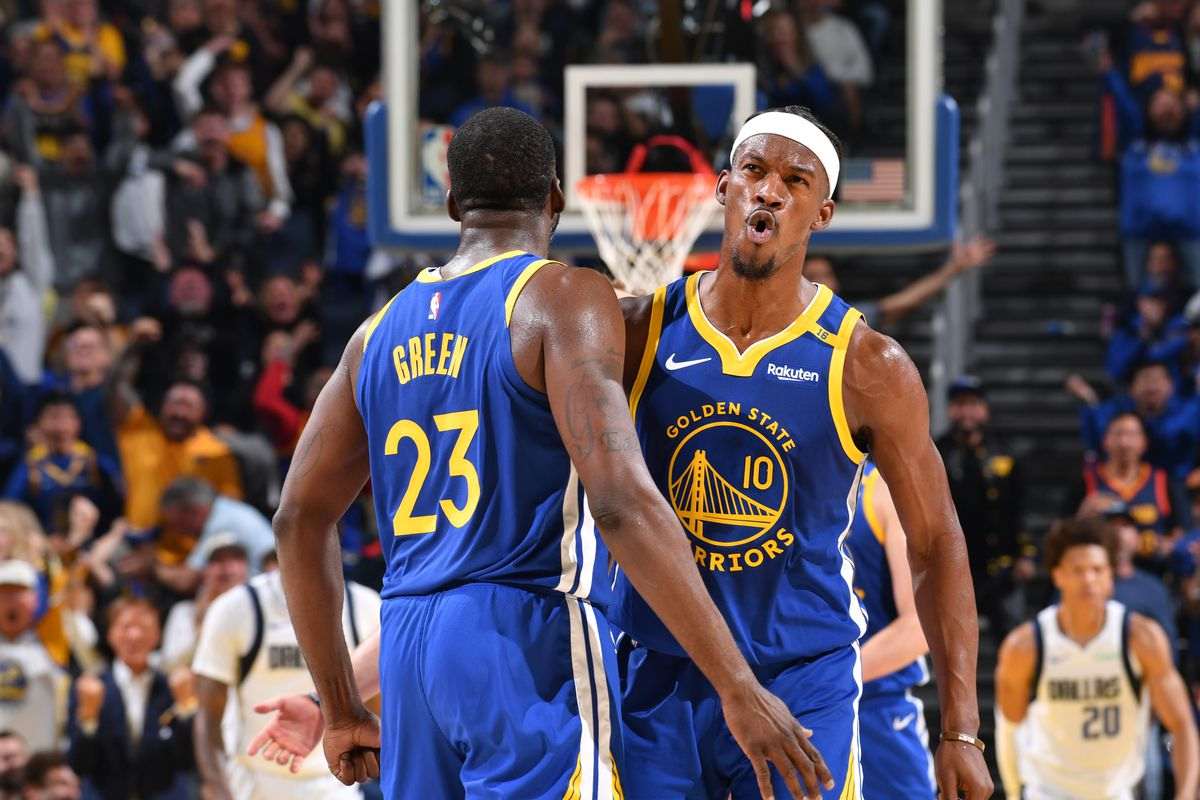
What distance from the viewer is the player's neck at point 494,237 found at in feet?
14.2

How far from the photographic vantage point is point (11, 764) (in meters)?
9.21

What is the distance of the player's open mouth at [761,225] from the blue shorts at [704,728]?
972mm

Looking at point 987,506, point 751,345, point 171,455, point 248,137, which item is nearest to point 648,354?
point 751,345

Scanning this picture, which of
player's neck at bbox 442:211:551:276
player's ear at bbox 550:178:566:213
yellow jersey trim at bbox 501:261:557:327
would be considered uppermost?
player's ear at bbox 550:178:566:213

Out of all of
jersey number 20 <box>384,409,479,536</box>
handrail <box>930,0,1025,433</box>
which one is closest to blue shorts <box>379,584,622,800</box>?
jersey number 20 <box>384,409,479,536</box>

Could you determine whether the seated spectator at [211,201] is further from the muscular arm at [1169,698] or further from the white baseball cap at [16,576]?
the muscular arm at [1169,698]

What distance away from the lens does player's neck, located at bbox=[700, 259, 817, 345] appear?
15.3ft

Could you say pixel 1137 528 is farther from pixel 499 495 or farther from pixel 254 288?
pixel 499 495

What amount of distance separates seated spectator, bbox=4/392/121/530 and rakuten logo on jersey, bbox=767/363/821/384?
742 cm

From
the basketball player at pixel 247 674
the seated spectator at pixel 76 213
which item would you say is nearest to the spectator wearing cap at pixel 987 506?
the basketball player at pixel 247 674

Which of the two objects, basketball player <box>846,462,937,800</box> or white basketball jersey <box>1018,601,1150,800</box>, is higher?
basketball player <box>846,462,937,800</box>

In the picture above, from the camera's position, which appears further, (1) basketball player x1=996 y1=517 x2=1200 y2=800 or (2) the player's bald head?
(1) basketball player x1=996 y1=517 x2=1200 y2=800

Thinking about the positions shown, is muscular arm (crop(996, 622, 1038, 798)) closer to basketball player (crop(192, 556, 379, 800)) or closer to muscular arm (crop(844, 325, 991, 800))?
basketball player (crop(192, 556, 379, 800))

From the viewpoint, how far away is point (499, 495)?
416 centimetres
